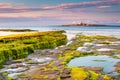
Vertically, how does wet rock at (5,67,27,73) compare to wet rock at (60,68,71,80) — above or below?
below

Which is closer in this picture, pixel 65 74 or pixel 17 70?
pixel 65 74

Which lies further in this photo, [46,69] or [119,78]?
[46,69]

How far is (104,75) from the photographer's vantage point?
78.4ft

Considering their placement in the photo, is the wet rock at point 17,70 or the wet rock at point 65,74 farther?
the wet rock at point 17,70

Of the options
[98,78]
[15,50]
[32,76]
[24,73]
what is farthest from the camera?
[15,50]

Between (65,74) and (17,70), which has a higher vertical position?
(65,74)

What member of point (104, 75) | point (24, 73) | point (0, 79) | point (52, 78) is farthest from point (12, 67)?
point (104, 75)

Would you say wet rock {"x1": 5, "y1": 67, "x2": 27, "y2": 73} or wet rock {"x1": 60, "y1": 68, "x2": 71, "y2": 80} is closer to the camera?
wet rock {"x1": 60, "y1": 68, "x2": 71, "y2": 80}

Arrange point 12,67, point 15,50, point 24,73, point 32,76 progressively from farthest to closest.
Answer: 1. point 15,50
2. point 12,67
3. point 24,73
4. point 32,76

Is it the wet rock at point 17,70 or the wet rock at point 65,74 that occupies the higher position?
the wet rock at point 65,74

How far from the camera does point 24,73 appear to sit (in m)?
25.9

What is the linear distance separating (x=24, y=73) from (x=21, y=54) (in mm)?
14803

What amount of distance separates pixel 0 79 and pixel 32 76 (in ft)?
8.82

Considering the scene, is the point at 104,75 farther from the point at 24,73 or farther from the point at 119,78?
the point at 24,73
